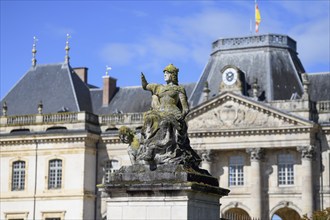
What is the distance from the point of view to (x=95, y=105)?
170ft

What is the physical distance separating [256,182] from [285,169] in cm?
179

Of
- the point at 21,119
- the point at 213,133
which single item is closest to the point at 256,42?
the point at 213,133

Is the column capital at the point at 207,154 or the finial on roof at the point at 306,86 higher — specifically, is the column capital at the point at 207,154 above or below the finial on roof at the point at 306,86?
below

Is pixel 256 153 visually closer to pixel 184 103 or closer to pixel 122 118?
pixel 122 118

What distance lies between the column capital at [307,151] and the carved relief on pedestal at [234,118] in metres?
1.54

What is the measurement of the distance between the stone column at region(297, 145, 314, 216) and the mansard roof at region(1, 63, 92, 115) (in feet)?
48.5

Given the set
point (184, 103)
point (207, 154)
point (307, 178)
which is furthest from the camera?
point (207, 154)

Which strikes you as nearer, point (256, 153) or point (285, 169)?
point (256, 153)

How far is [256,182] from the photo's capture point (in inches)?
1710

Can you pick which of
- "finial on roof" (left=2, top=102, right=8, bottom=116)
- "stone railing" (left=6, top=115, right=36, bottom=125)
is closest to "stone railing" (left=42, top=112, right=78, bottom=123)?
"stone railing" (left=6, top=115, right=36, bottom=125)

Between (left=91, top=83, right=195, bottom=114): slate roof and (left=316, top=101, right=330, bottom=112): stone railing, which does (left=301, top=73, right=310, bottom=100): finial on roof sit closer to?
(left=316, top=101, right=330, bottom=112): stone railing

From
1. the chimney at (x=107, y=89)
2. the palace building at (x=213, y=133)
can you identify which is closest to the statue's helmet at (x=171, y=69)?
the palace building at (x=213, y=133)

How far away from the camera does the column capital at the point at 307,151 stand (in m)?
42.3

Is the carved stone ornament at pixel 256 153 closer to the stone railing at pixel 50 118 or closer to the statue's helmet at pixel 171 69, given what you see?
the stone railing at pixel 50 118
